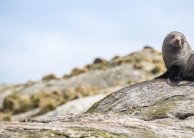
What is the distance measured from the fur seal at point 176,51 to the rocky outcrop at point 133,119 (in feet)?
4.09

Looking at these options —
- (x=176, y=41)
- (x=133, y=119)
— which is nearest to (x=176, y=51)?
(x=176, y=41)

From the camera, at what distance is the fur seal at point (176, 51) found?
1828 cm

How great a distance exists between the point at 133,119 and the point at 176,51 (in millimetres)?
6525

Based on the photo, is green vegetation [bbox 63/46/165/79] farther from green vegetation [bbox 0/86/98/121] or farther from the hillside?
green vegetation [bbox 0/86/98/121]

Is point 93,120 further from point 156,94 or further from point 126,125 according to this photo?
point 156,94

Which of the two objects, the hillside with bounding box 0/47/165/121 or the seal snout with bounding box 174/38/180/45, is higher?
the hillside with bounding box 0/47/165/121

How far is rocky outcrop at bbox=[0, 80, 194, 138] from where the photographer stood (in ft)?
35.5

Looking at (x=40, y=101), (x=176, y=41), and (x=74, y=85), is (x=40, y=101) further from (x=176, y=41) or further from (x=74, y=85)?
(x=176, y=41)

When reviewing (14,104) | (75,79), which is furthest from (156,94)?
(75,79)

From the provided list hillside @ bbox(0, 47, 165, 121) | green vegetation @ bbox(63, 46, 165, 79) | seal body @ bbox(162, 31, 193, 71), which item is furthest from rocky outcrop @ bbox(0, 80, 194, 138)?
green vegetation @ bbox(63, 46, 165, 79)

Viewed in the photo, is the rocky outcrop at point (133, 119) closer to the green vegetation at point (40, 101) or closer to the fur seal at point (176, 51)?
the fur seal at point (176, 51)

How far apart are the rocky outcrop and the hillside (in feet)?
81.7

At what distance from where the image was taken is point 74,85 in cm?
5288

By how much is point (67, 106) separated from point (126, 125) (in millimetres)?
25153
